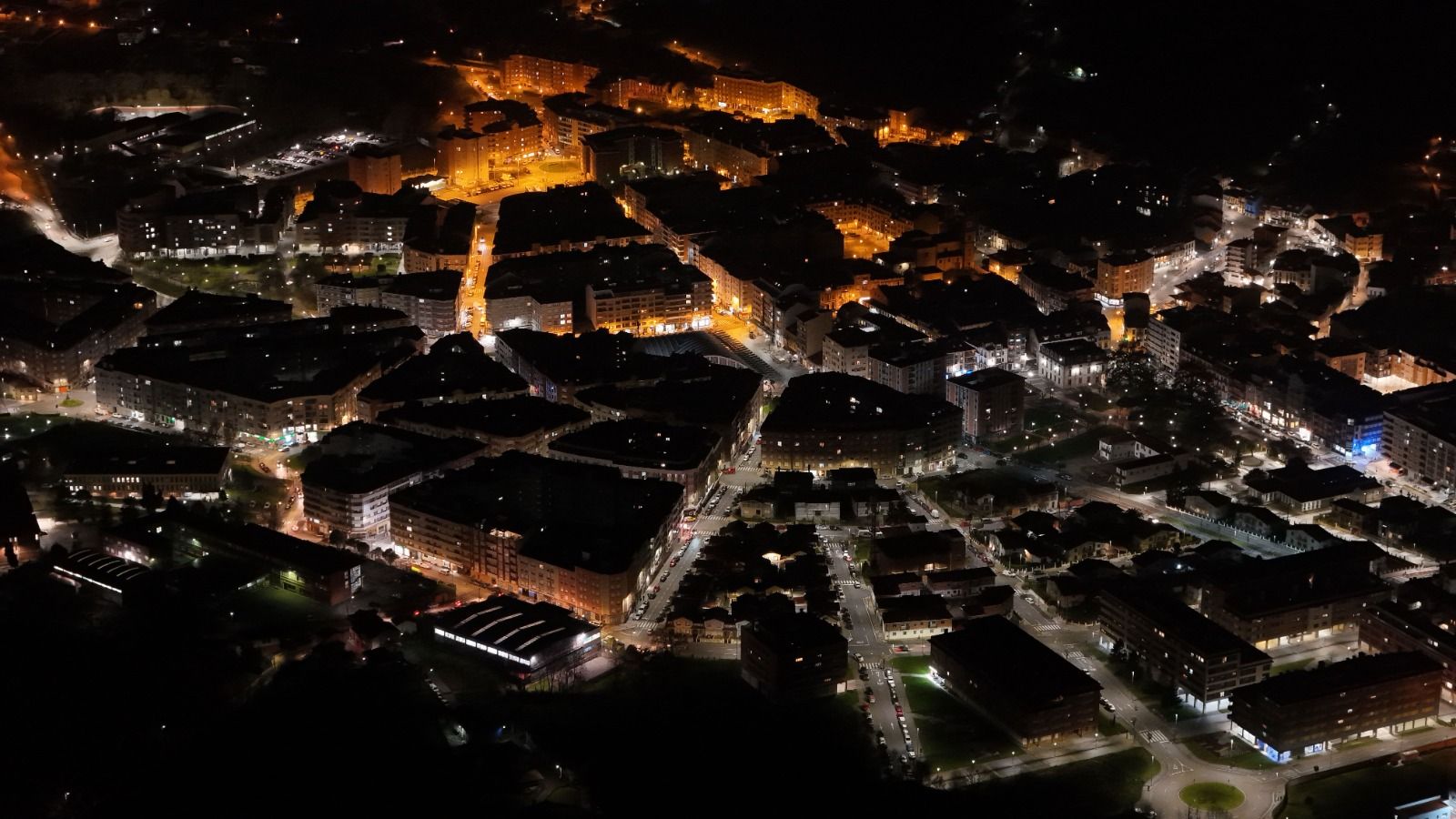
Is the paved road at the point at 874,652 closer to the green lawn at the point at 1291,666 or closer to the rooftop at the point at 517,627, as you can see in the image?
the rooftop at the point at 517,627

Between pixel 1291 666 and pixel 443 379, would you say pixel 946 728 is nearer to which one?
pixel 1291 666

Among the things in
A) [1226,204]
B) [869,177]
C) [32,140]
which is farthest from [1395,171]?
[32,140]

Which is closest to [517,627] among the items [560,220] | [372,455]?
[372,455]

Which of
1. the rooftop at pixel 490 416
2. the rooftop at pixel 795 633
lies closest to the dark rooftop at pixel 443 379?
the rooftop at pixel 490 416

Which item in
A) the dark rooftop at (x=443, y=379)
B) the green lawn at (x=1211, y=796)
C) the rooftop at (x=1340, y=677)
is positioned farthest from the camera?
the dark rooftop at (x=443, y=379)

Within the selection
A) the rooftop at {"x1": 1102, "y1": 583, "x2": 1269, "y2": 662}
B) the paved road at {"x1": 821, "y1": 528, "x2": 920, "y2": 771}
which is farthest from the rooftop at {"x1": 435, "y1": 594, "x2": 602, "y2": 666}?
the rooftop at {"x1": 1102, "y1": 583, "x2": 1269, "y2": 662}

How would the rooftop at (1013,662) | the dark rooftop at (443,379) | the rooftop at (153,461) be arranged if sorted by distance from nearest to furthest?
the rooftop at (1013,662) < the rooftop at (153,461) < the dark rooftop at (443,379)
